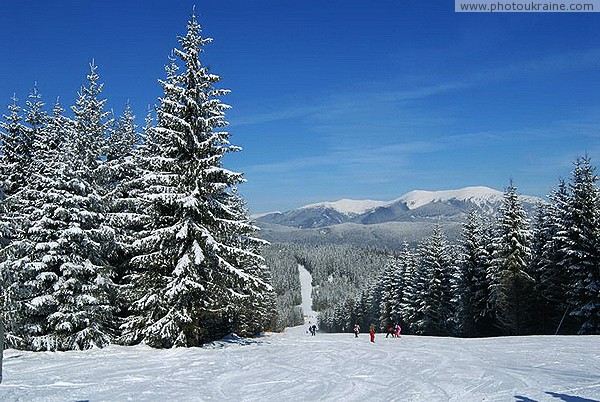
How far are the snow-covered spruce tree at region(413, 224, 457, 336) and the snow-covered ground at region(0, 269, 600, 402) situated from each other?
2578 centimetres

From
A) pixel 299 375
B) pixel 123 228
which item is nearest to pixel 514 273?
pixel 299 375

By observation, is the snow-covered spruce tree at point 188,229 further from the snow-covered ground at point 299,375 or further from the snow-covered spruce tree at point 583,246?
the snow-covered spruce tree at point 583,246

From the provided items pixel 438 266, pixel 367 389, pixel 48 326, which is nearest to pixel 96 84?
pixel 48 326

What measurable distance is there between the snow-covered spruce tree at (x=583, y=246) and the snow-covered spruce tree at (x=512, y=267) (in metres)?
4.07

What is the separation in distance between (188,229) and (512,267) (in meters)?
27.3

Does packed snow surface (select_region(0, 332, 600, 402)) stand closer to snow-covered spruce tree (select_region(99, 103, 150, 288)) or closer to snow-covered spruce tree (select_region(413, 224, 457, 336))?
snow-covered spruce tree (select_region(99, 103, 150, 288))

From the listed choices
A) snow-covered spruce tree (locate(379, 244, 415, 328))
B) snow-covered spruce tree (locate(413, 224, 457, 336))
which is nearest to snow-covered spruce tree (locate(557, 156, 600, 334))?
snow-covered spruce tree (locate(413, 224, 457, 336))

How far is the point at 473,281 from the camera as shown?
137ft

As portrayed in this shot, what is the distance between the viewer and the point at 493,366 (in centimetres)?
1602

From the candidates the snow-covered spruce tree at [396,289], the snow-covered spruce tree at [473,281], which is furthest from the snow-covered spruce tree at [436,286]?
the snow-covered spruce tree at [396,289]

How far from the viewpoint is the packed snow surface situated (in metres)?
11.4

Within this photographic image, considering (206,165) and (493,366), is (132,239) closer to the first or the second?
(206,165)

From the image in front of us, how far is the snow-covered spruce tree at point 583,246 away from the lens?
29.7 m

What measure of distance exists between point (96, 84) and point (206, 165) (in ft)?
30.3
